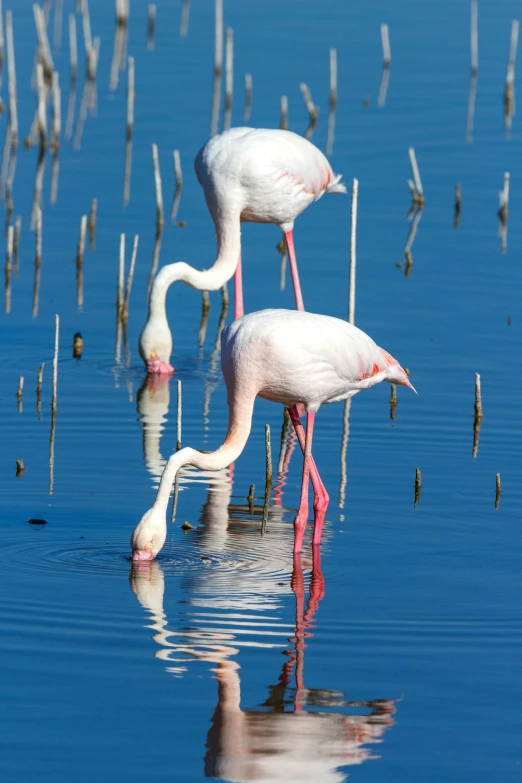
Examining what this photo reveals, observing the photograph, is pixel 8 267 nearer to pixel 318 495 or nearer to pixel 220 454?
pixel 318 495

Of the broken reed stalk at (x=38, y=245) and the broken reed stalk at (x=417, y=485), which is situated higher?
the broken reed stalk at (x=38, y=245)

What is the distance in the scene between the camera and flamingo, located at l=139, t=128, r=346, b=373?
12.6 m

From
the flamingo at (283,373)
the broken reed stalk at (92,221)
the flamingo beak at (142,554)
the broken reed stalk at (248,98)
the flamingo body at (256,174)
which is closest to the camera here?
the flamingo beak at (142,554)

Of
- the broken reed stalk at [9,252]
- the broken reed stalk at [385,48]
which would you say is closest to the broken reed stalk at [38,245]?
the broken reed stalk at [9,252]

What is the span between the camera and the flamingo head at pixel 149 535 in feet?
27.5

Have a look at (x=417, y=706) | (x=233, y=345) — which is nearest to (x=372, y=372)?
(x=233, y=345)

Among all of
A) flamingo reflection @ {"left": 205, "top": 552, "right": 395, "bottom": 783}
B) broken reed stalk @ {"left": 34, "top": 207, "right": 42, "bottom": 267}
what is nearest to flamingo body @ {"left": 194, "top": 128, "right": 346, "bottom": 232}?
broken reed stalk @ {"left": 34, "top": 207, "right": 42, "bottom": 267}

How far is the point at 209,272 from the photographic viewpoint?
42.1 ft

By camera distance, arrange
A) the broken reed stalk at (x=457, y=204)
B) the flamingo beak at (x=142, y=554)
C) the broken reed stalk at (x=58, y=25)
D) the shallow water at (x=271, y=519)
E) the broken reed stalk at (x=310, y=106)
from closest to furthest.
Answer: the shallow water at (x=271, y=519)
the flamingo beak at (x=142, y=554)
the broken reed stalk at (x=457, y=204)
the broken reed stalk at (x=310, y=106)
the broken reed stalk at (x=58, y=25)

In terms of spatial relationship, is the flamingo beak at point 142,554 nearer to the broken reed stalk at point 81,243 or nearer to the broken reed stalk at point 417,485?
the broken reed stalk at point 417,485

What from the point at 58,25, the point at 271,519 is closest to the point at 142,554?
the point at 271,519

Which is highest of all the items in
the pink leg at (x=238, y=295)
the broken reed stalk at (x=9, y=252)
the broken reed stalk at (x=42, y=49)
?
the broken reed stalk at (x=42, y=49)

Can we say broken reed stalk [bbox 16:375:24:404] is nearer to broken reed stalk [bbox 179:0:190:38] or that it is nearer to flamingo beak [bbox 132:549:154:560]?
flamingo beak [bbox 132:549:154:560]

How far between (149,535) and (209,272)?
15.6 ft
